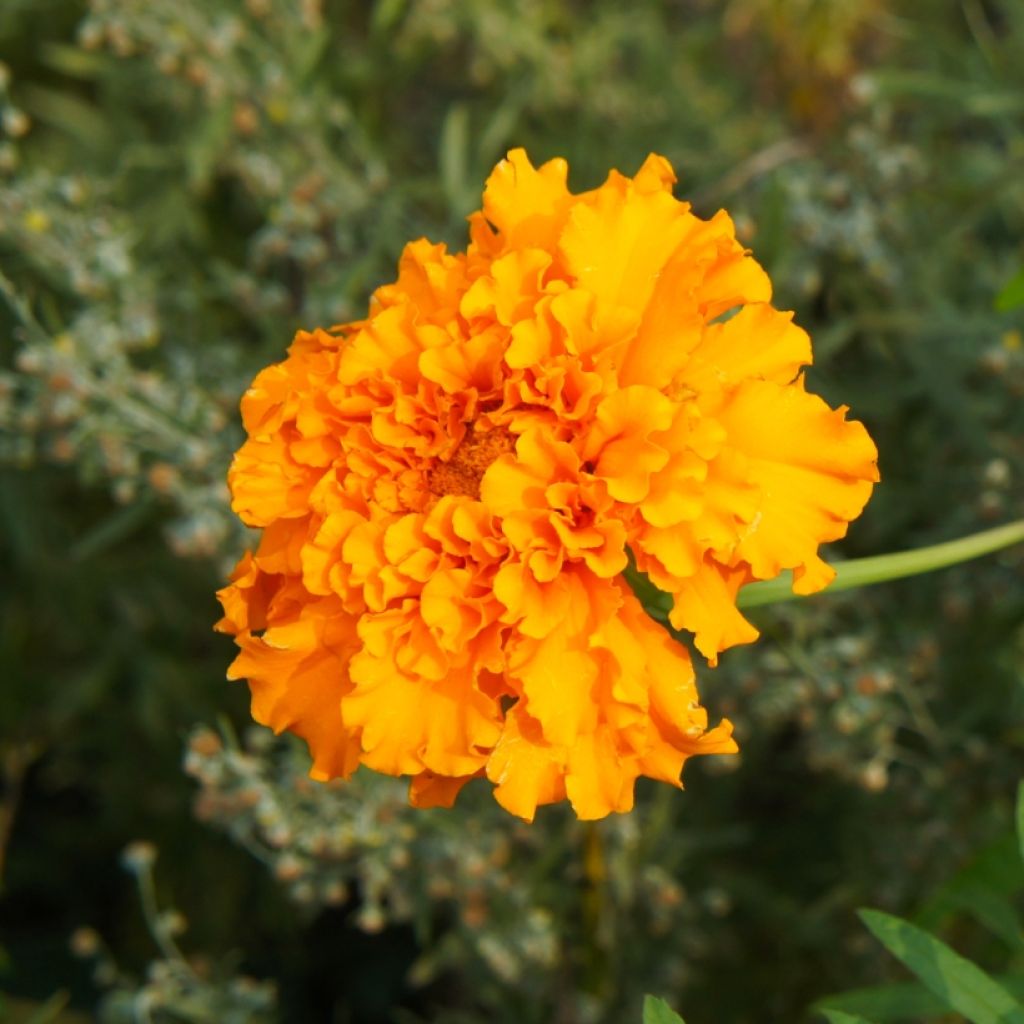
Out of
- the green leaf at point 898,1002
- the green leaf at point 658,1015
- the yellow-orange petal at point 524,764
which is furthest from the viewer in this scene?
the green leaf at point 898,1002

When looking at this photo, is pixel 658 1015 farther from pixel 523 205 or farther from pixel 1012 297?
pixel 1012 297

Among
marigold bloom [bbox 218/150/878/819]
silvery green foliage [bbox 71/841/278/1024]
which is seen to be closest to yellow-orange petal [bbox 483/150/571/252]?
marigold bloom [bbox 218/150/878/819]

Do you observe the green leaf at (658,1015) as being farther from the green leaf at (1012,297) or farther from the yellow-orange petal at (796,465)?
the green leaf at (1012,297)

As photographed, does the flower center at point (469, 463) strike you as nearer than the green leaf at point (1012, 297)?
Yes

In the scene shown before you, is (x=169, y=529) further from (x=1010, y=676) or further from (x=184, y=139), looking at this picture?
(x=1010, y=676)

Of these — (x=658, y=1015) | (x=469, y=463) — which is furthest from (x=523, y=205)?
(x=658, y=1015)

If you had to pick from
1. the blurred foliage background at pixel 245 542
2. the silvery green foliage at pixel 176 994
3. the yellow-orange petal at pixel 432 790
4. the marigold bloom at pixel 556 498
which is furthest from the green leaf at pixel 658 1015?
the silvery green foliage at pixel 176 994

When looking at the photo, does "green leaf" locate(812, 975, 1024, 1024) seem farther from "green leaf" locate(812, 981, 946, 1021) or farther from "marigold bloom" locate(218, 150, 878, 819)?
"marigold bloom" locate(218, 150, 878, 819)
